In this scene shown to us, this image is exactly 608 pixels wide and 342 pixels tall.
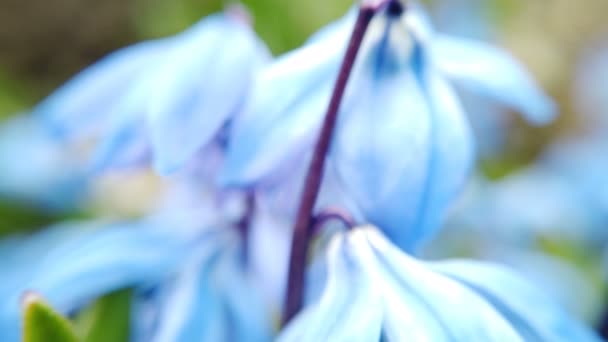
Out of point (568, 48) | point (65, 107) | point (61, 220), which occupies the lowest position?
point (568, 48)

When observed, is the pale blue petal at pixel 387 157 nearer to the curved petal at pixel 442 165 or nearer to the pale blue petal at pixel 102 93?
the curved petal at pixel 442 165

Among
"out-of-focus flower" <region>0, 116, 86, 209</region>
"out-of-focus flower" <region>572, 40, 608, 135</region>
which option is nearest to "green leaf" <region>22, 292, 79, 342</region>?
"out-of-focus flower" <region>0, 116, 86, 209</region>

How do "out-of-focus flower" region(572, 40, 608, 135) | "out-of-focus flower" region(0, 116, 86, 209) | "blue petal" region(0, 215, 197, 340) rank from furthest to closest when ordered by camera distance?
"out-of-focus flower" region(572, 40, 608, 135)
"out-of-focus flower" region(0, 116, 86, 209)
"blue petal" region(0, 215, 197, 340)

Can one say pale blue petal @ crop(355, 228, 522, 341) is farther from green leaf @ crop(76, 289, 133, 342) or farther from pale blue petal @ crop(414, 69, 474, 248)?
green leaf @ crop(76, 289, 133, 342)

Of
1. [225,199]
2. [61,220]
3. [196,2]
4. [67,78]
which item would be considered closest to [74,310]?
[225,199]

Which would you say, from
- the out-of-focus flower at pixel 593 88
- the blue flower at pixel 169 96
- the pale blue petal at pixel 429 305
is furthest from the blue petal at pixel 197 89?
the out-of-focus flower at pixel 593 88

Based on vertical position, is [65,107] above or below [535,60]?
above

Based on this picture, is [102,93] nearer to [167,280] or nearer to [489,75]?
[167,280]

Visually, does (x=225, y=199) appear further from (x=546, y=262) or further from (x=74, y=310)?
(x=546, y=262)

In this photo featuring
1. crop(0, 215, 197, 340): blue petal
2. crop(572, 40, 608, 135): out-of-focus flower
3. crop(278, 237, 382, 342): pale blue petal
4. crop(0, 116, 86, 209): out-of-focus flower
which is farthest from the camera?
crop(572, 40, 608, 135): out-of-focus flower
